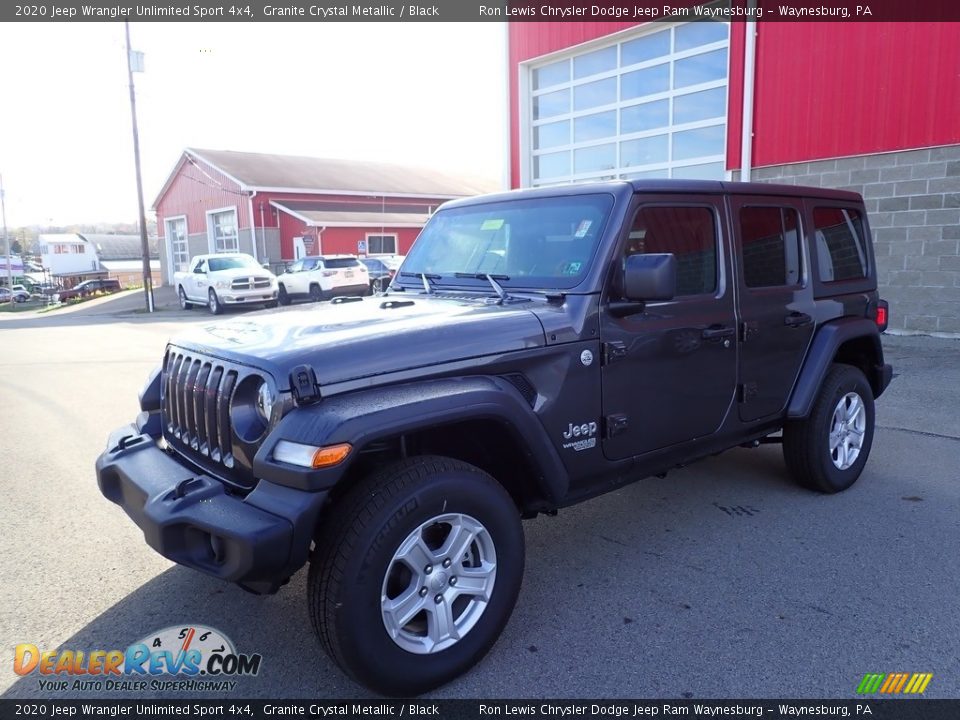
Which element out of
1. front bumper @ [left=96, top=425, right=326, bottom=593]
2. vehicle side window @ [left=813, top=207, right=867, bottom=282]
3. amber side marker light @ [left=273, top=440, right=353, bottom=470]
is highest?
vehicle side window @ [left=813, top=207, right=867, bottom=282]

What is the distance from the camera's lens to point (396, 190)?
119ft

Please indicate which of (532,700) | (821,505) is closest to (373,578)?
(532,700)

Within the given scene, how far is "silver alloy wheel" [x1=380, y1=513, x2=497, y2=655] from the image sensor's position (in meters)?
2.62

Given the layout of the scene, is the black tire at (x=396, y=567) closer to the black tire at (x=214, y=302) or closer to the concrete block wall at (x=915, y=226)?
the concrete block wall at (x=915, y=226)

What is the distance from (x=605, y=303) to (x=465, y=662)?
5.43 ft

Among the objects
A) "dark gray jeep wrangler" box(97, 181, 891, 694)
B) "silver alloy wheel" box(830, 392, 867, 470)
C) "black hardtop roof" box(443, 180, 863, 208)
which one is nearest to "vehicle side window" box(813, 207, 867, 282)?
"dark gray jeep wrangler" box(97, 181, 891, 694)

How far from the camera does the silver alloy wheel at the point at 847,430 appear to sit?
465 cm

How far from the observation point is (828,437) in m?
4.52

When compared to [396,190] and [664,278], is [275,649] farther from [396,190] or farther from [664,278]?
[396,190]

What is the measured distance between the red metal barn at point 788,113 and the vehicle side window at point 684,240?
8.46 m

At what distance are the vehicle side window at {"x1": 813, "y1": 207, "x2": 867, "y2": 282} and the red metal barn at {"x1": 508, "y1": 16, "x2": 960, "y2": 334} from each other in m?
6.67

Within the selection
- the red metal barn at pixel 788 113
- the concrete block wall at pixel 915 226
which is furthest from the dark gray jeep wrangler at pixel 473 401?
the red metal barn at pixel 788 113

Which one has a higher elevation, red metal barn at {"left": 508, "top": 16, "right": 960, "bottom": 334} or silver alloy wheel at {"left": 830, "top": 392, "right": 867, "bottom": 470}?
red metal barn at {"left": 508, "top": 16, "right": 960, "bottom": 334}

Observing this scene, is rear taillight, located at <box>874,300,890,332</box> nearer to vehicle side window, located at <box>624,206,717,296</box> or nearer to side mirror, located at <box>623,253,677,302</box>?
vehicle side window, located at <box>624,206,717,296</box>
